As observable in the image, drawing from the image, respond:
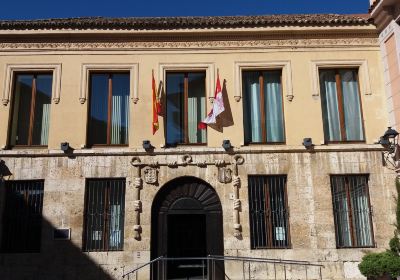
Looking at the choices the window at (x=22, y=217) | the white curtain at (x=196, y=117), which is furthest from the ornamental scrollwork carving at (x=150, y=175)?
the window at (x=22, y=217)

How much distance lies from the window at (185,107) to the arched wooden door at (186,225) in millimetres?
1349

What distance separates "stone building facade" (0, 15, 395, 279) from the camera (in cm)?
1303

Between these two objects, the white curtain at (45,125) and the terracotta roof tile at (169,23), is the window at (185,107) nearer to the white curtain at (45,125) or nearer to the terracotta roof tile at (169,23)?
the terracotta roof tile at (169,23)

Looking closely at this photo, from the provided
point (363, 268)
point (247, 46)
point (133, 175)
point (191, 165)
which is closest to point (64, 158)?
point (133, 175)

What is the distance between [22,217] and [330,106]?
965 centimetres

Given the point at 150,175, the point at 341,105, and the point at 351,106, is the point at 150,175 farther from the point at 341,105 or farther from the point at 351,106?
the point at 351,106

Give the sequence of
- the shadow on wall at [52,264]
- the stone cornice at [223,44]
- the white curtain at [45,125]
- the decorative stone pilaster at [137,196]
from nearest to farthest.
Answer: the shadow on wall at [52,264], the decorative stone pilaster at [137,196], the white curtain at [45,125], the stone cornice at [223,44]

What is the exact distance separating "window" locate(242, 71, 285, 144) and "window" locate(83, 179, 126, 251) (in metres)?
4.14

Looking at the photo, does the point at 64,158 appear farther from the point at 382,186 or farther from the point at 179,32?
the point at 382,186

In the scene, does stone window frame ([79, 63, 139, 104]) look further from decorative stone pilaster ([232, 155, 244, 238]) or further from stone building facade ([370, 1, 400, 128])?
stone building facade ([370, 1, 400, 128])

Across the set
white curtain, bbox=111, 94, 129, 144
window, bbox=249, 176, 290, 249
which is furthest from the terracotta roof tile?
window, bbox=249, 176, 290, 249

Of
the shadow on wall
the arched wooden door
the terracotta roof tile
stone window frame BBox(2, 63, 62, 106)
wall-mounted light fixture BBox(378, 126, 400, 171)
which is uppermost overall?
the terracotta roof tile

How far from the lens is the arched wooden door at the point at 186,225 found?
1307 cm

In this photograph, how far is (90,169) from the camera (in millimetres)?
13492
